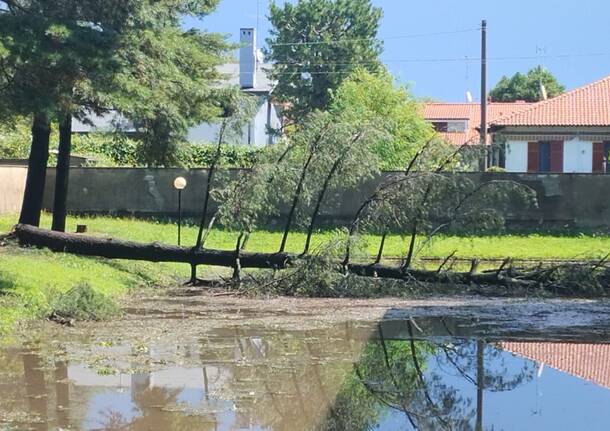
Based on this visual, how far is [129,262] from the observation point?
20828 millimetres

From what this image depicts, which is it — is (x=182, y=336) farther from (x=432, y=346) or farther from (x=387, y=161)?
(x=387, y=161)

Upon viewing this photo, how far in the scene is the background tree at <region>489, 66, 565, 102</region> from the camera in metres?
88.2

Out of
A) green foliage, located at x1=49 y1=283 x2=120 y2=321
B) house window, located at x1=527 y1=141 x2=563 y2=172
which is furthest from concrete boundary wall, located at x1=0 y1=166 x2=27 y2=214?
house window, located at x1=527 y1=141 x2=563 y2=172

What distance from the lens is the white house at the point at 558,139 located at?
44.1 meters

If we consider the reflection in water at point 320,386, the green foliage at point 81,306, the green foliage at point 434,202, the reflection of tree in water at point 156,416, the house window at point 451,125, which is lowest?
the reflection of tree in water at point 156,416

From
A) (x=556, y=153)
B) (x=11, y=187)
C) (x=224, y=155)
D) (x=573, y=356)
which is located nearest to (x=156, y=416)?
(x=573, y=356)

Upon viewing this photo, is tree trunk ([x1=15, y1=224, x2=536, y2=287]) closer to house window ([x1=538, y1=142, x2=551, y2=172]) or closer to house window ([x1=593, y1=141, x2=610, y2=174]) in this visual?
house window ([x1=538, y1=142, x2=551, y2=172])

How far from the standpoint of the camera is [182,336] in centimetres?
1320

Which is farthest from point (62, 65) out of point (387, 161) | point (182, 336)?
point (387, 161)

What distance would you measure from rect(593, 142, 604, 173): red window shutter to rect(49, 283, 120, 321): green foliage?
33.5 metres

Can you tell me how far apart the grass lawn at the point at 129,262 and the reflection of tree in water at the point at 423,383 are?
5351mm

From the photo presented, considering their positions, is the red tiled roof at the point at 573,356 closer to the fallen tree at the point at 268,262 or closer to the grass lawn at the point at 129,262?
the fallen tree at the point at 268,262

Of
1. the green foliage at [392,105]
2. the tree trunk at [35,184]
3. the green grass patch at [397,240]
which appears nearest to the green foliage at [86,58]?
the tree trunk at [35,184]

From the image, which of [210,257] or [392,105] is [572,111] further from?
[210,257]
